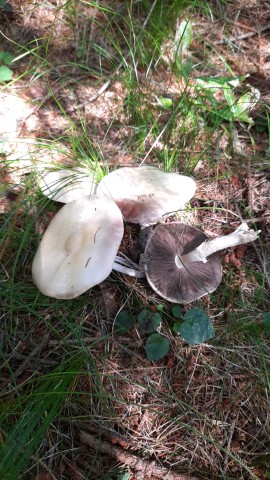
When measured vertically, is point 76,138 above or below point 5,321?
above

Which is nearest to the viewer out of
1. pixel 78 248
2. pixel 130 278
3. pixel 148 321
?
pixel 78 248

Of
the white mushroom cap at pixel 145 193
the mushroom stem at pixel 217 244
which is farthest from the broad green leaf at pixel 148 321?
the white mushroom cap at pixel 145 193

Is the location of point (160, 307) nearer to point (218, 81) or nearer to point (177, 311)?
point (177, 311)

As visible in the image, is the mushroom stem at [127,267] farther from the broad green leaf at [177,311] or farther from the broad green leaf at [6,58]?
the broad green leaf at [6,58]

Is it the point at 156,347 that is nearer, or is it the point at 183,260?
the point at 156,347

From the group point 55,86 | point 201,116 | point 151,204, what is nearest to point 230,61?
point 201,116

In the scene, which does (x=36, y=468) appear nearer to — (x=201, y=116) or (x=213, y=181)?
(x=213, y=181)

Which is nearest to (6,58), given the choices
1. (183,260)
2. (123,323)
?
(183,260)
